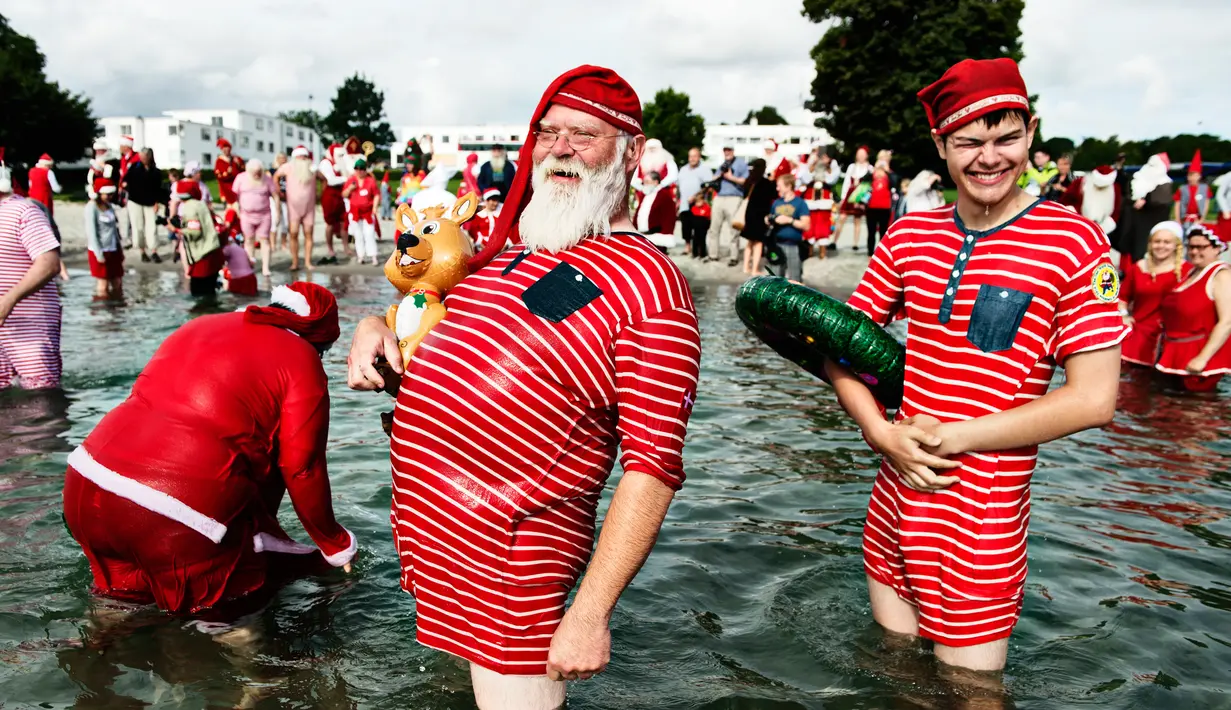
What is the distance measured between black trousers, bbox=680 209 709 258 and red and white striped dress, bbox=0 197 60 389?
13.5 metres

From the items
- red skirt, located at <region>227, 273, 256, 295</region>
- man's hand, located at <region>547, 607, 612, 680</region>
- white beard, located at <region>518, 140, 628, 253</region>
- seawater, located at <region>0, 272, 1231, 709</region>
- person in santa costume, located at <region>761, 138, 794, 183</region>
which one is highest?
person in santa costume, located at <region>761, 138, 794, 183</region>

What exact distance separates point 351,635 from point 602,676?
1150 mm

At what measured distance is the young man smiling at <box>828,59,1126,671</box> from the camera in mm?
2893

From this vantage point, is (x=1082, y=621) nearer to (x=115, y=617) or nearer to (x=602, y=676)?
(x=602, y=676)

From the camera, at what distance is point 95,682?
3.75 m

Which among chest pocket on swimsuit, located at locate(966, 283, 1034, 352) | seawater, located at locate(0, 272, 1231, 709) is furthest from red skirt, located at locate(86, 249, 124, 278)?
chest pocket on swimsuit, located at locate(966, 283, 1034, 352)

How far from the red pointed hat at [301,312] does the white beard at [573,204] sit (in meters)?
1.46

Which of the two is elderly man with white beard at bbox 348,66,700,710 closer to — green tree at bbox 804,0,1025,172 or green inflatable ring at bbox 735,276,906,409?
green inflatable ring at bbox 735,276,906,409

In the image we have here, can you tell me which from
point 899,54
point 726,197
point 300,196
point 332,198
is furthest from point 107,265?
point 899,54

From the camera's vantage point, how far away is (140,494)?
353 cm

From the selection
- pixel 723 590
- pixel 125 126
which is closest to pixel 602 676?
pixel 723 590

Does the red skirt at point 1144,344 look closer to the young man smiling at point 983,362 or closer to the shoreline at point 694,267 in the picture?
the shoreline at point 694,267

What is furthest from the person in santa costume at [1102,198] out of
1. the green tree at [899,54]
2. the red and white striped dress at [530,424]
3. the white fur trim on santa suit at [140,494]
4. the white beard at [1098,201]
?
the green tree at [899,54]

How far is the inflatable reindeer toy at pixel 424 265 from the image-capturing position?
3.26 metres
